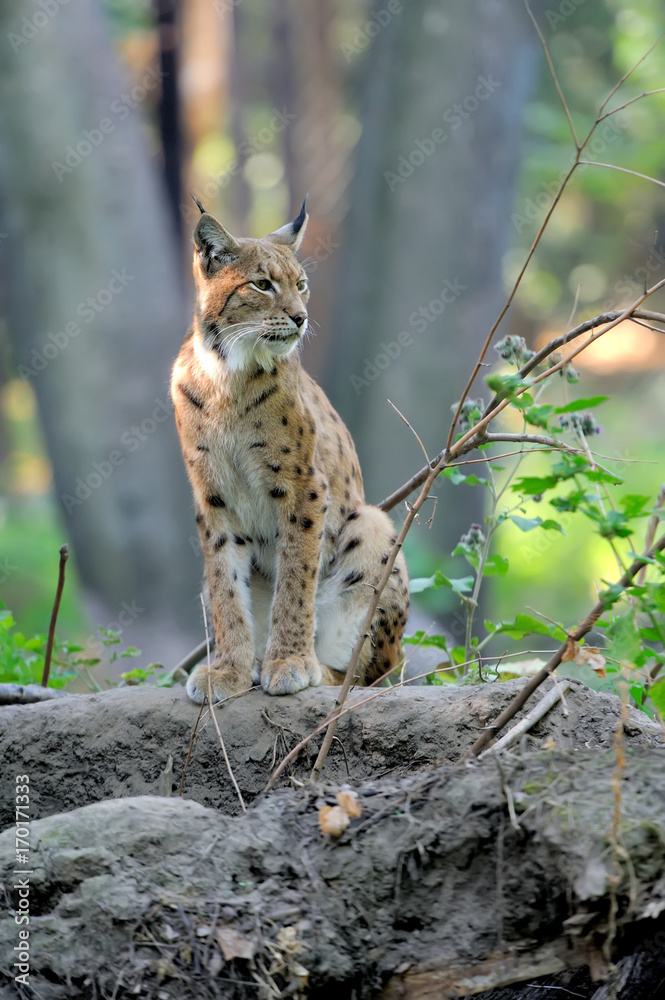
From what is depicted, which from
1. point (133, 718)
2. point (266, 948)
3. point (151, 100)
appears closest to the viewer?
point (266, 948)

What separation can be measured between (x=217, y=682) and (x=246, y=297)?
1.83 m

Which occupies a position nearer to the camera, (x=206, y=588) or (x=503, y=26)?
(x=206, y=588)

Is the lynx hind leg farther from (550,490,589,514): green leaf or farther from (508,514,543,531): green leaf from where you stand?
(550,490,589,514): green leaf

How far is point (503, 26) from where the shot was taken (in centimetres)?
1127

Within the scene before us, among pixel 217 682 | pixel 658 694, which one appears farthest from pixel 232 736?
pixel 658 694

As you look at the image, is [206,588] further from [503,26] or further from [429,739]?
[503,26]

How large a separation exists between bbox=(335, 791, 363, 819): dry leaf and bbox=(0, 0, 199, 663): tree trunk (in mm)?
8189

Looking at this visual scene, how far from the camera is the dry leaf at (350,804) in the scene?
2.62 meters

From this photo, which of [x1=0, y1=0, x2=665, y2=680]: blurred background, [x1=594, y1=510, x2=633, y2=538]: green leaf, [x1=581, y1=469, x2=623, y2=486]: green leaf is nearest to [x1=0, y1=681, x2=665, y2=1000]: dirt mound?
[x1=594, y1=510, x2=633, y2=538]: green leaf

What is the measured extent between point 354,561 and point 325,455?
56 centimetres

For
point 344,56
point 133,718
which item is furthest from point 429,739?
point 344,56

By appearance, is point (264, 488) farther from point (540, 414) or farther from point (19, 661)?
point (540, 414)

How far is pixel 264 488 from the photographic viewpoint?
4734mm

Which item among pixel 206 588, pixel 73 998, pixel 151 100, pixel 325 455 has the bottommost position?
pixel 73 998
